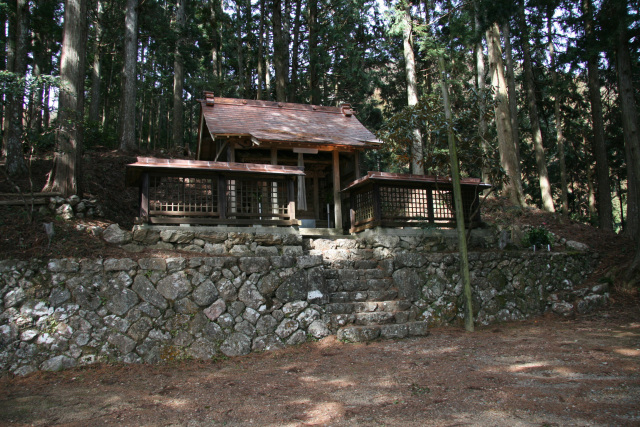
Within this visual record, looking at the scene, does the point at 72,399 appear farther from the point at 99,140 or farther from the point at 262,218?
the point at 99,140

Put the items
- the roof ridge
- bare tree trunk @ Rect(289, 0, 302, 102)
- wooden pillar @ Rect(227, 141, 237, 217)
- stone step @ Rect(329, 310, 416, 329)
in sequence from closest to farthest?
stone step @ Rect(329, 310, 416, 329)
wooden pillar @ Rect(227, 141, 237, 217)
the roof ridge
bare tree trunk @ Rect(289, 0, 302, 102)

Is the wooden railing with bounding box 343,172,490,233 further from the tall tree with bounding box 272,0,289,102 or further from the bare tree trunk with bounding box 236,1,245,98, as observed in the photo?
the bare tree trunk with bounding box 236,1,245,98

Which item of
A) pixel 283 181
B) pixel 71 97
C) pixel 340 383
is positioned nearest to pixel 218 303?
pixel 340 383

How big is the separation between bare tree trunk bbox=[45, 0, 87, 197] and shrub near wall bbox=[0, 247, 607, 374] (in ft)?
11.9

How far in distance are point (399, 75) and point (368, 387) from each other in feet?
61.7

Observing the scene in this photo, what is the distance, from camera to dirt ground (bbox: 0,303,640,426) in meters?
3.88

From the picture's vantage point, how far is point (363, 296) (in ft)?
24.0

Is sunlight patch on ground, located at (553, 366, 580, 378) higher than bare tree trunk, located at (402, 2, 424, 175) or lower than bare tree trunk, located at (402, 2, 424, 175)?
lower

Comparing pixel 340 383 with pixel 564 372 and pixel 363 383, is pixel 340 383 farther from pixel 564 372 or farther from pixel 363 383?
pixel 564 372

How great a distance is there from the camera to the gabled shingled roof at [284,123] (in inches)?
403

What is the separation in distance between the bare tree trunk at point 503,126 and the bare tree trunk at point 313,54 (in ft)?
25.2

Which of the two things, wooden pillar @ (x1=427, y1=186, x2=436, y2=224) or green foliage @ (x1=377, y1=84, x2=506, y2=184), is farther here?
wooden pillar @ (x1=427, y1=186, x2=436, y2=224)

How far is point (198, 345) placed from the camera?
233 inches

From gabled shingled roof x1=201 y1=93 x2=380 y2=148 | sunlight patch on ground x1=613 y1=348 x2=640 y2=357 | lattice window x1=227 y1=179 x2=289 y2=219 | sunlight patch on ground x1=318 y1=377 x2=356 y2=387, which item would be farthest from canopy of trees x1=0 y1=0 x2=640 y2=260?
sunlight patch on ground x1=318 y1=377 x2=356 y2=387
